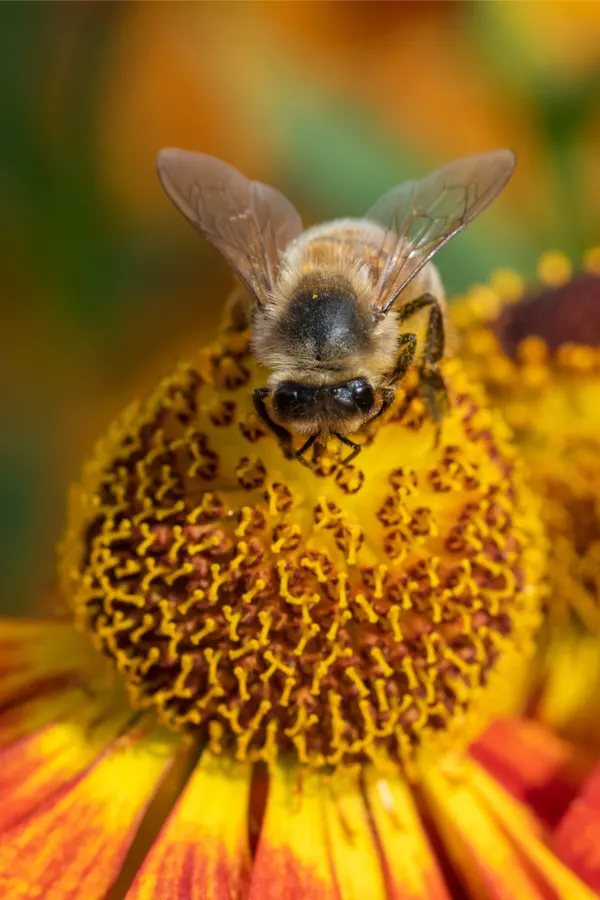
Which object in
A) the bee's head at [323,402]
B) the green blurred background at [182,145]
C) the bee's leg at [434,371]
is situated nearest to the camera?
the bee's head at [323,402]

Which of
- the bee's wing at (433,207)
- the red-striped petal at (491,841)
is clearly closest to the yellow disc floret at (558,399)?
the red-striped petal at (491,841)

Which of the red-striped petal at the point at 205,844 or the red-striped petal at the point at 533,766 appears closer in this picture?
the red-striped petal at the point at 205,844

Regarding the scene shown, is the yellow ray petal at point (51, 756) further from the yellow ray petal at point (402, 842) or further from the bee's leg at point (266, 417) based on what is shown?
the bee's leg at point (266, 417)

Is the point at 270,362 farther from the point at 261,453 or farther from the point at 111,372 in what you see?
the point at 111,372

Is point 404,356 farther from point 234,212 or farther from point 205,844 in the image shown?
point 205,844

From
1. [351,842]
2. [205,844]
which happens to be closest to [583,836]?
[351,842]

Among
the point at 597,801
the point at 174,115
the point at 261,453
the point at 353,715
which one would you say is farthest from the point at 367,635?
the point at 174,115

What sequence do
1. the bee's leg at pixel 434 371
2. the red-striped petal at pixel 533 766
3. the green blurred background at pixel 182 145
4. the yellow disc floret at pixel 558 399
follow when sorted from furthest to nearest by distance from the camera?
the green blurred background at pixel 182 145 < the yellow disc floret at pixel 558 399 < the red-striped petal at pixel 533 766 < the bee's leg at pixel 434 371

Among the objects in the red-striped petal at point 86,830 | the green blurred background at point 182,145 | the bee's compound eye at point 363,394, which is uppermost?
the green blurred background at point 182,145
